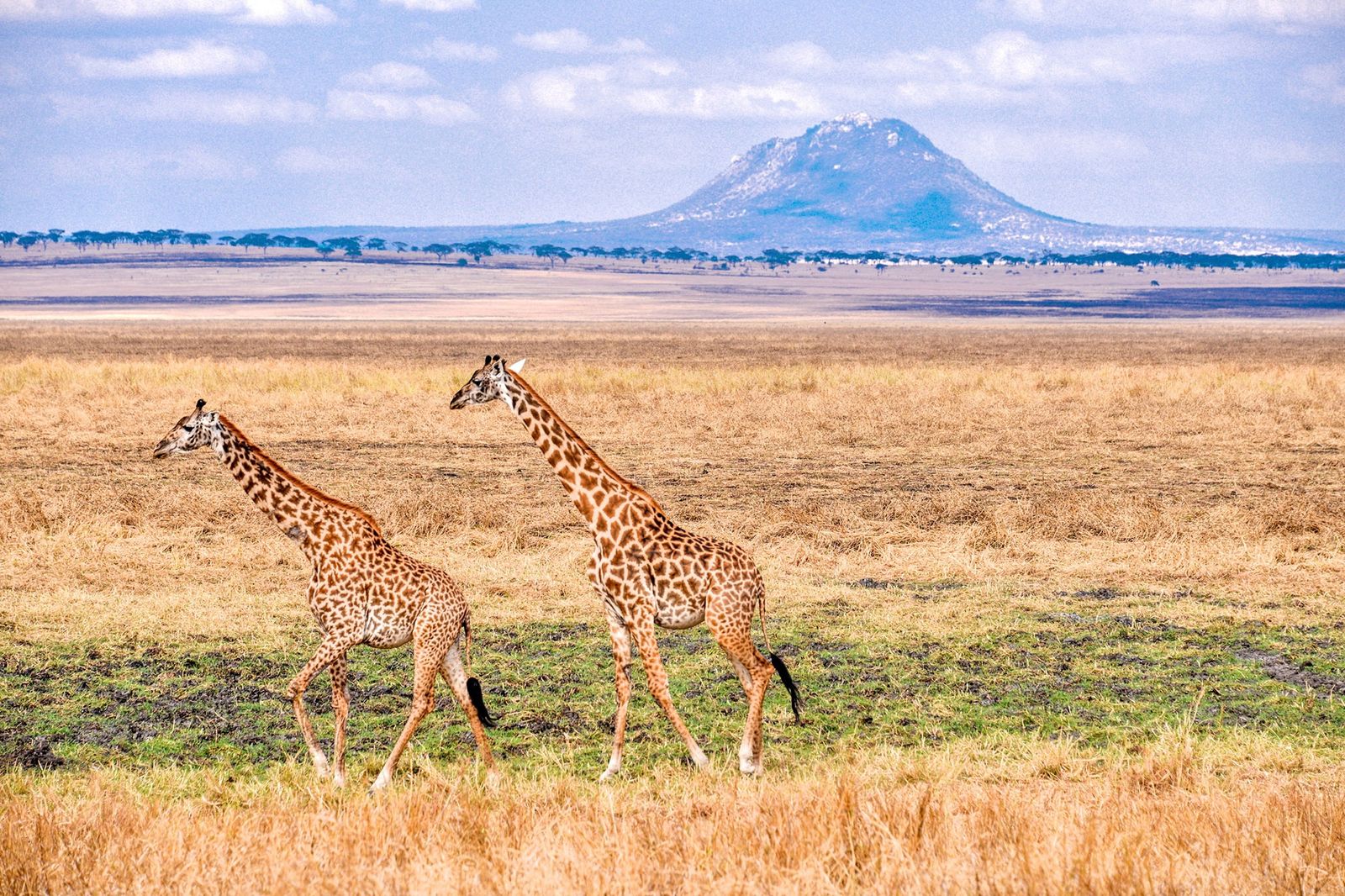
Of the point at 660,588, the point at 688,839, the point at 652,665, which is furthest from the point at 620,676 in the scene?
the point at 688,839

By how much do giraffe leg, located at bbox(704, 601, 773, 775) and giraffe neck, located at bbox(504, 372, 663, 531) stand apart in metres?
0.74

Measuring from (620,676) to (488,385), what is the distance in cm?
182

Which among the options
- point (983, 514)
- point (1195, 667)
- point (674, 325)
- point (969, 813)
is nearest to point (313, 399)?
point (983, 514)

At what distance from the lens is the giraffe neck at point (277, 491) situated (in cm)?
794

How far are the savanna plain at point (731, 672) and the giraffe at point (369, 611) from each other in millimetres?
318

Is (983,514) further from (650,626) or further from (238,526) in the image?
(650,626)

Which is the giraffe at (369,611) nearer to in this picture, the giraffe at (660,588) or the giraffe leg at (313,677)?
the giraffe leg at (313,677)

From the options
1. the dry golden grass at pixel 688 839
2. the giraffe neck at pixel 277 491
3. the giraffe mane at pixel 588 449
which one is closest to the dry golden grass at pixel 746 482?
the giraffe neck at pixel 277 491

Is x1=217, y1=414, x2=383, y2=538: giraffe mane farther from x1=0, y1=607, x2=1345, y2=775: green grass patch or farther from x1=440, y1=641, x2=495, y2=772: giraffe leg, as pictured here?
x1=0, y1=607, x2=1345, y2=775: green grass patch

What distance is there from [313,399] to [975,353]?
3668cm

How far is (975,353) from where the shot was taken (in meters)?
61.6

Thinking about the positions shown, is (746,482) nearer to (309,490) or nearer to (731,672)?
(731,672)

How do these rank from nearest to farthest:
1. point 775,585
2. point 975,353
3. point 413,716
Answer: point 413,716 → point 775,585 → point 975,353

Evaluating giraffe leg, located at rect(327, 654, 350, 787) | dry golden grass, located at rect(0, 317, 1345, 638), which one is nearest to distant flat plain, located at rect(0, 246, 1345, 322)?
dry golden grass, located at rect(0, 317, 1345, 638)
